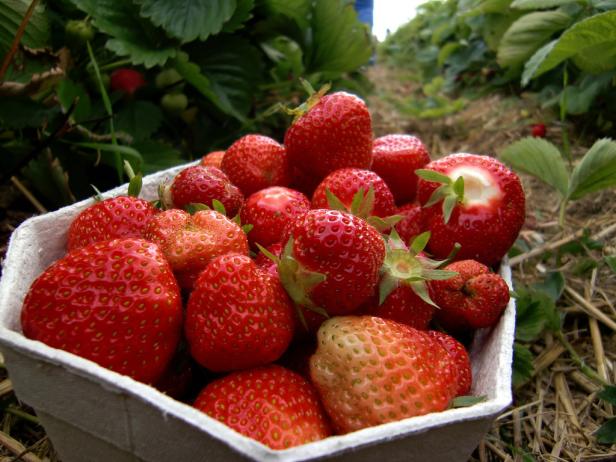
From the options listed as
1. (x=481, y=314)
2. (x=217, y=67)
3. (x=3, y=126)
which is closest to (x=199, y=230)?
(x=481, y=314)

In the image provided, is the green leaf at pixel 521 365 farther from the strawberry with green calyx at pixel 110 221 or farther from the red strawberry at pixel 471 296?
the strawberry with green calyx at pixel 110 221

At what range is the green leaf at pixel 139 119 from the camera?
151cm

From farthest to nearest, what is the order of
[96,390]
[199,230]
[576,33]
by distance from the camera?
[576,33] → [199,230] → [96,390]

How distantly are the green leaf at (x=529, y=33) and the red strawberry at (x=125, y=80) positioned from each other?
1140mm

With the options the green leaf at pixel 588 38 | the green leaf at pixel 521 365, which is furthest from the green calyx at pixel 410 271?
the green leaf at pixel 588 38

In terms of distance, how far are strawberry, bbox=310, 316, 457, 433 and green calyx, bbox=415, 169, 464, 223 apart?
268 millimetres

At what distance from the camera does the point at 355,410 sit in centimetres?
59

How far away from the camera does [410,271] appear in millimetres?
721

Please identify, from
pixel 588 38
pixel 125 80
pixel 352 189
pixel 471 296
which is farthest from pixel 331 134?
pixel 125 80

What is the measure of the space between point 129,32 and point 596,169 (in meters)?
1.12

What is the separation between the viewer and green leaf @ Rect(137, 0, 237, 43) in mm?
1410

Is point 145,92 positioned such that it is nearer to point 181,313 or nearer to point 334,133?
point 334,133

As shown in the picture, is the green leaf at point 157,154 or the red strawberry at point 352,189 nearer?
Answer: the red strawberry at point 352,189

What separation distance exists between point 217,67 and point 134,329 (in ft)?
3.83
